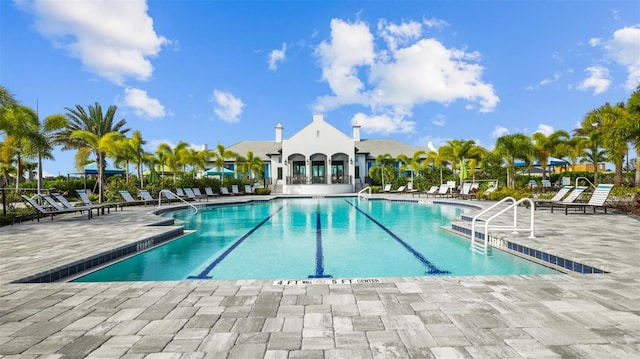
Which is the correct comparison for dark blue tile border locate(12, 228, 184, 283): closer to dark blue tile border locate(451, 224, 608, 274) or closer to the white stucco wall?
dark blue tile border locate(451, 224, 608, 274)

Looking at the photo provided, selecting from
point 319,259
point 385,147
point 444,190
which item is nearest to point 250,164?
point 385,147

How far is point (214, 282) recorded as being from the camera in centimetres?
418

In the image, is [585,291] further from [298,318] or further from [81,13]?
[81,13]

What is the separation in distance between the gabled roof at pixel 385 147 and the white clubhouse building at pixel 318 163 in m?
2.64

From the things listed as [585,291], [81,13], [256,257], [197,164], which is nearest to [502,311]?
[585,291]

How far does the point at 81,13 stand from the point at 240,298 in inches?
461

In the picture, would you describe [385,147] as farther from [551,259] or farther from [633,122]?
[551,259]

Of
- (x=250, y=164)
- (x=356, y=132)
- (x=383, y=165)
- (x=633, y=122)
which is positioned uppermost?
(x=356, y=132)

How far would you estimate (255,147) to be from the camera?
4156 centimetres

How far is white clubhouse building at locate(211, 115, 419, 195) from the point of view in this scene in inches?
1257

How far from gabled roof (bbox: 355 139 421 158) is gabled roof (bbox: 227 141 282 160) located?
10452mm

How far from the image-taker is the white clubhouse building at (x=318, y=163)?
31917 mm

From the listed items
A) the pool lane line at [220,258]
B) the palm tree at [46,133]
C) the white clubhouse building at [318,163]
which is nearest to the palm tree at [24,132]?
the palm tree at [46,133]

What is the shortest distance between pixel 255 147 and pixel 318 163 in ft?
35.3
